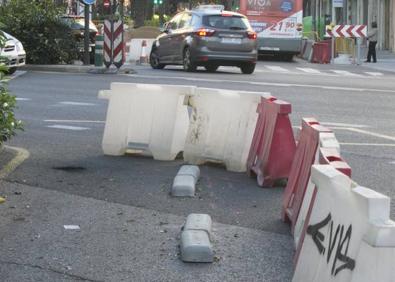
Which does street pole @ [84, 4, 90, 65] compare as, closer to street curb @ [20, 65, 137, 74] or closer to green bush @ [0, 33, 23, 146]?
street curb @ [20, 65, 137, 74]

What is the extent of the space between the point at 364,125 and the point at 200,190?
18.2 feet

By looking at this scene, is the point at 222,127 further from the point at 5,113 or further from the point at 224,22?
the point at 224,22

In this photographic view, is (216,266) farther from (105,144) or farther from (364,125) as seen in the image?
(364,125)

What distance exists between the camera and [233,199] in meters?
7.38

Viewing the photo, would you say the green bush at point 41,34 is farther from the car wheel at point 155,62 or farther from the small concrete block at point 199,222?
the small concrete block at point 199,222

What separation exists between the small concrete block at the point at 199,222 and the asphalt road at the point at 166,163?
282mm

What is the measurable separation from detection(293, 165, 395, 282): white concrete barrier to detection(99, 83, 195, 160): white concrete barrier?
474 centimetres

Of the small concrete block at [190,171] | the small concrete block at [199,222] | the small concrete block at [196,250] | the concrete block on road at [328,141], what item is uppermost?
the concrete block on road at [328,141]

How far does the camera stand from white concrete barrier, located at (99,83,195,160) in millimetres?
9211

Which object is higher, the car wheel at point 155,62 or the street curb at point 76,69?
the car wheel at point 155,62

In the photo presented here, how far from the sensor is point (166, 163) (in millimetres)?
9109

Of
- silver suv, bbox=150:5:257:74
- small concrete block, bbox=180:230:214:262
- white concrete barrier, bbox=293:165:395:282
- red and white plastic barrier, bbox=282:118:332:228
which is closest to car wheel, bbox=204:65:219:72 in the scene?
silver suv, bbox=150:5:257:74

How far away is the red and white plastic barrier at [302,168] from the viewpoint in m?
5.96

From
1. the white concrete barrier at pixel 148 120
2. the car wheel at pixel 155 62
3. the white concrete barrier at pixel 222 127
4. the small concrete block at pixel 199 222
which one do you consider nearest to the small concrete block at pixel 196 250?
the small concrete block at pixel 199 222
